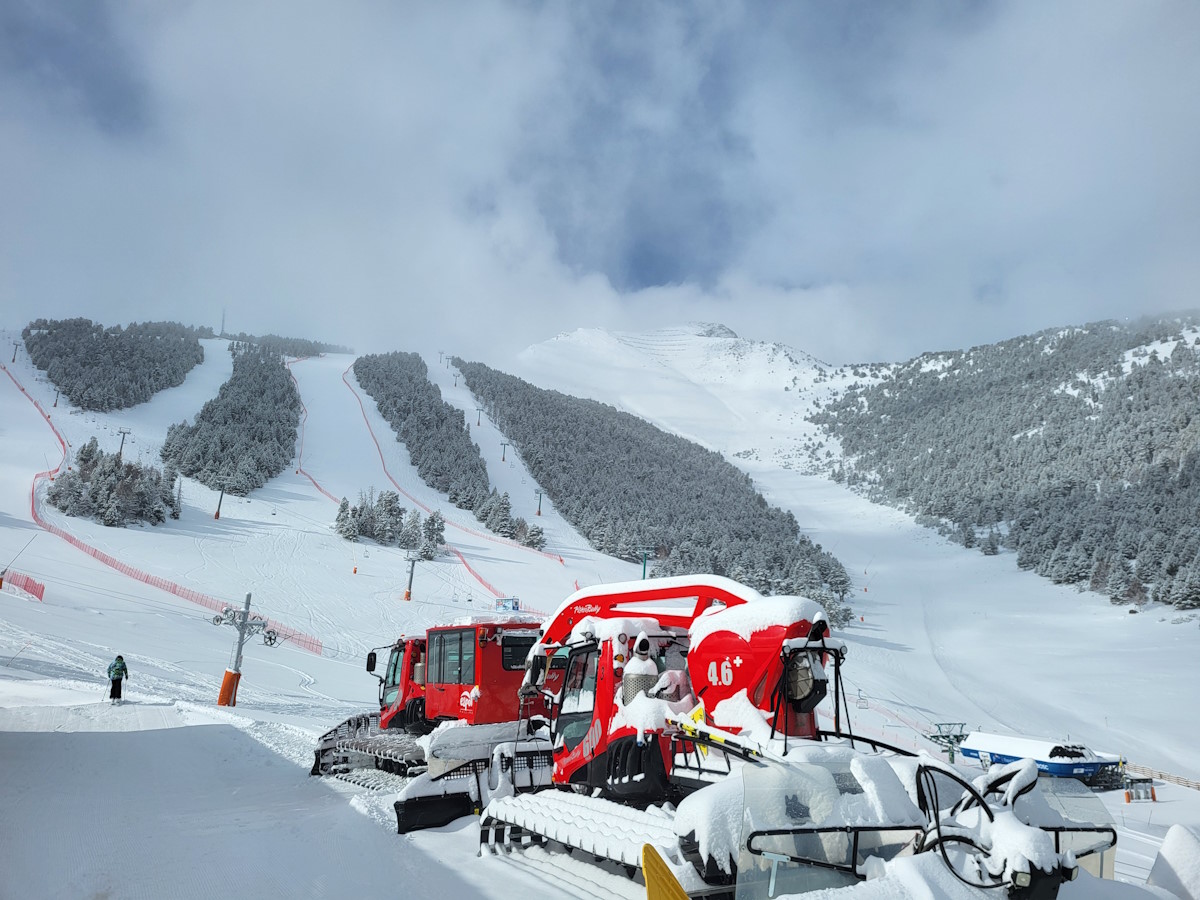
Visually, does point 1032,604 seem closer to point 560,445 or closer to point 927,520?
point 927,520

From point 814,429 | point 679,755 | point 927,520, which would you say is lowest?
point 679,755

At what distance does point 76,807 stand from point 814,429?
186m

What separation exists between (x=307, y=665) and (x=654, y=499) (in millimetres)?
59925

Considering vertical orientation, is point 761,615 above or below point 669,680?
above

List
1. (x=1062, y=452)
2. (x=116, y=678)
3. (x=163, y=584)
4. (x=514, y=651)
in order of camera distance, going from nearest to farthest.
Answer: (x=514, y=651) → (x=116, y=678) → (x=163, y=584) → (x=1062, y=452)

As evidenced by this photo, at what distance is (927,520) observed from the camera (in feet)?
324

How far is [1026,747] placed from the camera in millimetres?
23438

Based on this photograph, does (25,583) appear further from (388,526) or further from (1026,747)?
(1026,747)

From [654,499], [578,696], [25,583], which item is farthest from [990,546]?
[578,696]

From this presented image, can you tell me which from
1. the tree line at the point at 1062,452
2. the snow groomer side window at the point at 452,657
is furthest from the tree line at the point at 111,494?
the tree line at the point at 1062,452

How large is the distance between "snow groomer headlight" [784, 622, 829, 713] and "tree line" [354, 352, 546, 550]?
189ft

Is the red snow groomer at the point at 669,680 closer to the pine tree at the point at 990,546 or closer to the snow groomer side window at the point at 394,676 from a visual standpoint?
the snow groomer side window at the point at 394,676

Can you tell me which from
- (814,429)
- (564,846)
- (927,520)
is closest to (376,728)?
(564,846)

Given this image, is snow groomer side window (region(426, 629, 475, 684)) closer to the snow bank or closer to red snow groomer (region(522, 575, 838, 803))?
red snow groomer (region(522, 575, 838, 803))
